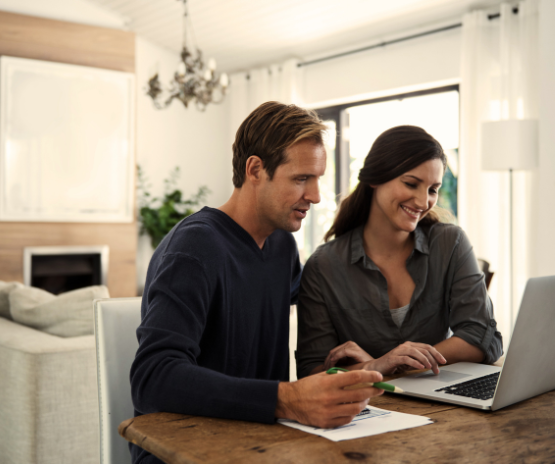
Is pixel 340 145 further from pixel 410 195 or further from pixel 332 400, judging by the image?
pixel 332 400

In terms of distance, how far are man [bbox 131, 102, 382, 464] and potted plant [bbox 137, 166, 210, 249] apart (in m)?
4.83

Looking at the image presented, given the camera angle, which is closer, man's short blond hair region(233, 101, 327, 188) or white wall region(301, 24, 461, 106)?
man's short blond hair region(233, 101, 327, 188)

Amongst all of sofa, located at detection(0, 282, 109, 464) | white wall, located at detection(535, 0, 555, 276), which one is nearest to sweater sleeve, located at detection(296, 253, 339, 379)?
sofa, located at detection(0, 282, 109, 464)

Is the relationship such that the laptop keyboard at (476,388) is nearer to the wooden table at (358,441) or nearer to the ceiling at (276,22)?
the wooden table at (358,441)

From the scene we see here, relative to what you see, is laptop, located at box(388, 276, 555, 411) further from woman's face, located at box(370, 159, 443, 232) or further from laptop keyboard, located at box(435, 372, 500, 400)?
woman's face, located at box(370, 159, 443, 232)

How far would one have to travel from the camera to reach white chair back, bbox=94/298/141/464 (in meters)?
1.30

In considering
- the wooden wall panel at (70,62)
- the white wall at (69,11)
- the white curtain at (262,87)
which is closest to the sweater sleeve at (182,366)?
the wooden wall panel at (70,62)

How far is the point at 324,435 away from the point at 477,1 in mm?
4534

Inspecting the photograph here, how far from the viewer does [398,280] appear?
1687 mm

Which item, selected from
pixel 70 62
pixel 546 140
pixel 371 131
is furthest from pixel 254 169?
pixel 70 62

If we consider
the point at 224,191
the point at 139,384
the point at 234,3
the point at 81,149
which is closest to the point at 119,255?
the point at 81,149

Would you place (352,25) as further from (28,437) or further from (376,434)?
(376,434)

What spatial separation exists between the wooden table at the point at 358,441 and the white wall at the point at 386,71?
14.6 feet

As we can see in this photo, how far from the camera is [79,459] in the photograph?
2.13m
